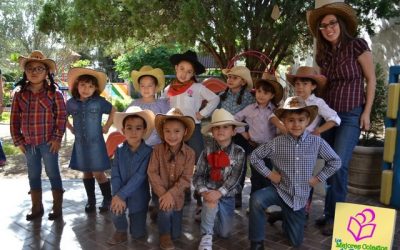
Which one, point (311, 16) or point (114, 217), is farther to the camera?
point (311, 16)

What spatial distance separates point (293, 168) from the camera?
11.2 feet

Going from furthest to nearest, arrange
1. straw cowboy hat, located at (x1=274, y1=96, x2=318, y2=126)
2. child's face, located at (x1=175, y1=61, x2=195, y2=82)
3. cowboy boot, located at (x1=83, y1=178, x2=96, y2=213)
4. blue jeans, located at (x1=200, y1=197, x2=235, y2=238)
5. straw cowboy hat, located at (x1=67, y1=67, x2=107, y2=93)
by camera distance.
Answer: cowboy boot, located at (x1=83, y1=178, x2=96, y2=213)
child's face, located at (x1=175, y1=61, x2=195, y2=82)
straw cowboy hat, located at (x1=67, y1=67, x2=107, y2=93)
blue jeans, located at (x1=200, y1=197, x2=235, y2=238)
straw cowboy hat, located at (x1=274, y1=96, x2=318, y2=126)

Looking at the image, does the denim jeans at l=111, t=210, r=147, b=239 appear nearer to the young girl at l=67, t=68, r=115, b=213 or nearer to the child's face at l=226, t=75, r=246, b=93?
the young girl at l=67, t=68, r=115, b=213

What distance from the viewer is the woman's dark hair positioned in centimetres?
369

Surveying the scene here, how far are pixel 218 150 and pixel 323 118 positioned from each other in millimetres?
1037

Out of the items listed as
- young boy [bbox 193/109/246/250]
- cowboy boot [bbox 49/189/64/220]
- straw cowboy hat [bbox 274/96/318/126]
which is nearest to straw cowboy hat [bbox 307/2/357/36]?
straw cowboy hat [bbox 274/96/318/126]

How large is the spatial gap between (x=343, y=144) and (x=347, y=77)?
24.1 inches

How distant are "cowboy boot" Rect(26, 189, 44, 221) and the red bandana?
189cm

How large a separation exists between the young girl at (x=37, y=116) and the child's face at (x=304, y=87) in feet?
7.63

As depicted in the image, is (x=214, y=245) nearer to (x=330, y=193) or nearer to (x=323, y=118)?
(x=330, y=193)

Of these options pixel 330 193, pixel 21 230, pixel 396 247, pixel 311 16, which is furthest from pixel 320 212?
pixel 21 230

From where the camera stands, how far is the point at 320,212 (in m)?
4.45

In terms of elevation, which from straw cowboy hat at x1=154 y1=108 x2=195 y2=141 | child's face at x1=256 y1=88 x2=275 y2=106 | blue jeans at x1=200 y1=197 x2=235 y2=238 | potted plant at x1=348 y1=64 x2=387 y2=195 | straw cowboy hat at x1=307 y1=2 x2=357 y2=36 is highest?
straw cowboy hat at x1=307 y1=2 x2=357 y2=36

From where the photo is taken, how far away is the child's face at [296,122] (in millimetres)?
3412
